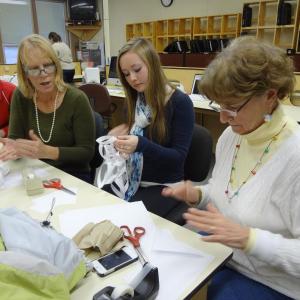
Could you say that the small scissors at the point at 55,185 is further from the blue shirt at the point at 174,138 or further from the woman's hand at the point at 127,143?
the blue shirt at the point at 174,138

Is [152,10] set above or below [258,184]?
above

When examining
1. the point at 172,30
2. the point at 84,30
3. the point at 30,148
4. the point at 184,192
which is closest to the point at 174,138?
the point at 184,192

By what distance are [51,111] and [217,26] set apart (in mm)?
5788

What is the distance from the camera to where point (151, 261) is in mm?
944

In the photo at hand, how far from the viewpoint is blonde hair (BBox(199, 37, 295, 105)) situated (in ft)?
3.09

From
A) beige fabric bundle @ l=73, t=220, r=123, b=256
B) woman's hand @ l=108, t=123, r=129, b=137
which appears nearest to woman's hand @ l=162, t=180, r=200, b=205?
beige fabric bundle @ l=73, t=220, r=123, b=256

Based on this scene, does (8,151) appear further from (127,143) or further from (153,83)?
(153,83)

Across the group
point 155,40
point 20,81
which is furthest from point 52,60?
point 155,40

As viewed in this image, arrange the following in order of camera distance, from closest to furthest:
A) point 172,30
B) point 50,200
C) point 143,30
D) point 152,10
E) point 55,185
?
point 50,200 → point 55,185 → point 172,30 → point 152,10 → point 143,30

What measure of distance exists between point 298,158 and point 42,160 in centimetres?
137

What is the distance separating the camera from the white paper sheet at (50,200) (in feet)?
4.08

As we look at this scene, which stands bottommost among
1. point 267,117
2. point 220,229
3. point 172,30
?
point 220,229

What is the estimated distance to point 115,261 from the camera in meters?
0.93

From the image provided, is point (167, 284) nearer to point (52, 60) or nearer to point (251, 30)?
point (52, 60)
